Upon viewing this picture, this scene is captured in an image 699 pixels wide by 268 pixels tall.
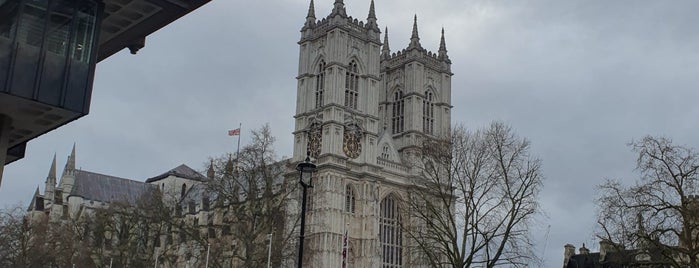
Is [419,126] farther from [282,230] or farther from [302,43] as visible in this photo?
[282,230]

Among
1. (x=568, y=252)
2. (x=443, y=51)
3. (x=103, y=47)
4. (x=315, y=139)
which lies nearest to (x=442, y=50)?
(x=443, y=51)

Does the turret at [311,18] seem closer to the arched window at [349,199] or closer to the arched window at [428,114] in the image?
the arched window at [428,114]

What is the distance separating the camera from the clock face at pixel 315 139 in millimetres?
73812

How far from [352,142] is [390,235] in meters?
9.54

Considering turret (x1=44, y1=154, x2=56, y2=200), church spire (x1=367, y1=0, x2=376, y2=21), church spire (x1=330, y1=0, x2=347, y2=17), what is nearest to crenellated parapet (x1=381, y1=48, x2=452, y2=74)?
church spire (x1=367, y1=0, x2=376, y2=21)

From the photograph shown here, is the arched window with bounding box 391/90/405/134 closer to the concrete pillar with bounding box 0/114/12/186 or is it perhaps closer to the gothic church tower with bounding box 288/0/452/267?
the gothic church tower with bounding box 288/0/452/267

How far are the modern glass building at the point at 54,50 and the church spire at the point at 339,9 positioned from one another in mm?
53193

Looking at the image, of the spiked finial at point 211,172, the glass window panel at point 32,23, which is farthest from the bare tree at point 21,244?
the glass window panel at point 32,23

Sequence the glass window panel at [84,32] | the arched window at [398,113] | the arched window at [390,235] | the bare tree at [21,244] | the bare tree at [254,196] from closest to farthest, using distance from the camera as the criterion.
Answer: the glass window panel at [84,32] < the bare tree at [254,196] < the bare tree at [21,244] < the arched window at [390,235] < the arched window at [398,113]

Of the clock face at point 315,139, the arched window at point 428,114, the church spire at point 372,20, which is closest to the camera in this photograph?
the clock face at point 315,139

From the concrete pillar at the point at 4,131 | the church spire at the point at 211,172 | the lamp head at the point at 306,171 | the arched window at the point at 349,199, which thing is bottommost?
the lamp head at the point at 306,171

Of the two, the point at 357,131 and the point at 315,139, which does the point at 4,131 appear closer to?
the point at 315,139

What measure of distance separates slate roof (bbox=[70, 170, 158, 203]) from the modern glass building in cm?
7735

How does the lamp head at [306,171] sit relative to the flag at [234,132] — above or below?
below
